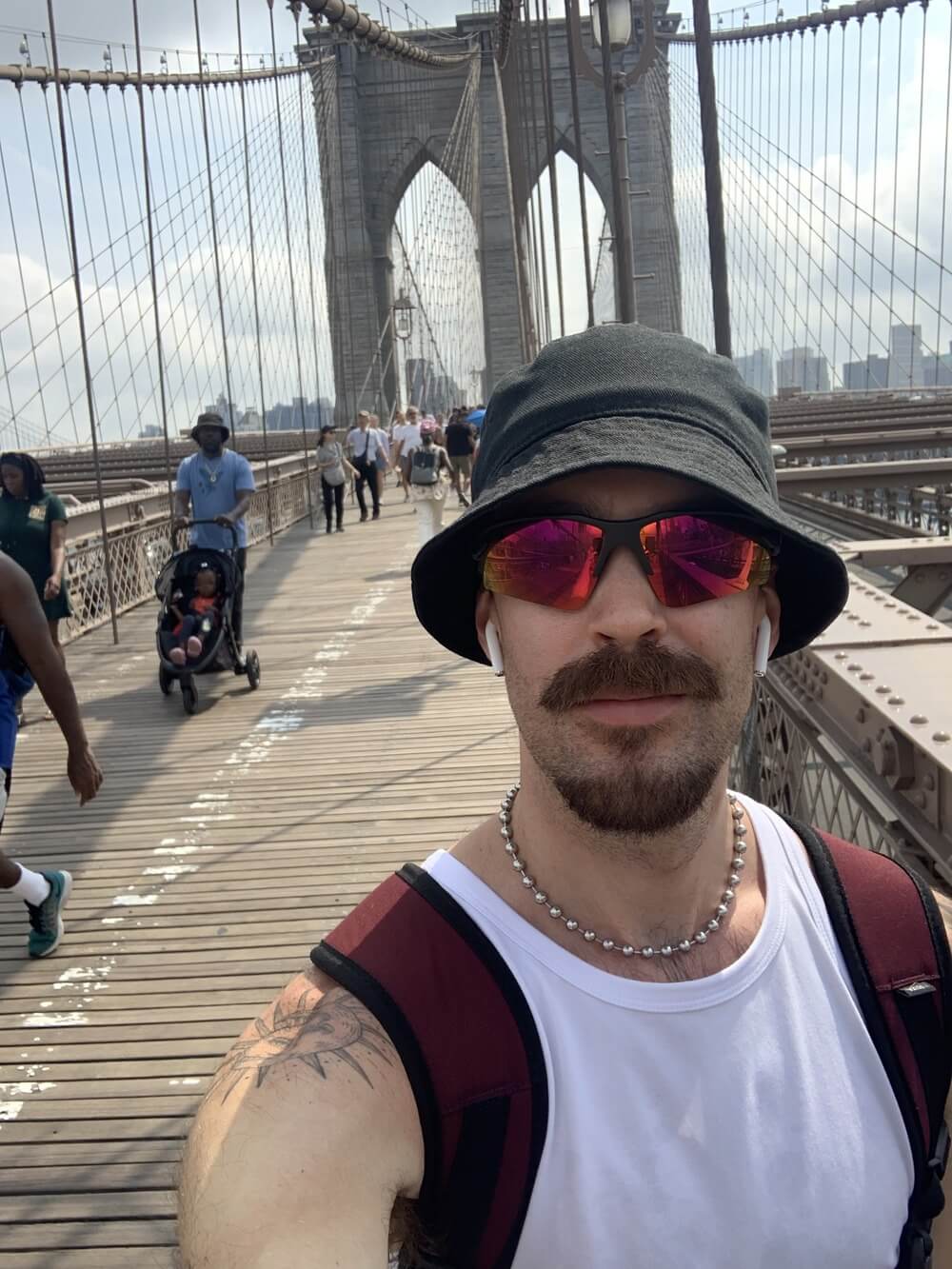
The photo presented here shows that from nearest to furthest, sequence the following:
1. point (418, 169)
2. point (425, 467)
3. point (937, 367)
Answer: point (425, 467), point (937, 367), point (418, 169)

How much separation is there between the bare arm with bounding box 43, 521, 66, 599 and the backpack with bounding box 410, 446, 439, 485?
14.7 ft

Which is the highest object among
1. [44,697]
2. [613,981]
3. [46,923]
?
[613,981]

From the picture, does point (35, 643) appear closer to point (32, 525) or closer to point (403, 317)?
point (32, 525)

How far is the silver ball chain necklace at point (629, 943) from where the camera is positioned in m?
1.02

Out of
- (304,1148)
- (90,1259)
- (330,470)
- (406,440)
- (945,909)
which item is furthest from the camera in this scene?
(406,440)

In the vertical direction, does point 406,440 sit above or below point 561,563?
above

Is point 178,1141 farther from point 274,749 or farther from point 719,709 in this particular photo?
point 274,749

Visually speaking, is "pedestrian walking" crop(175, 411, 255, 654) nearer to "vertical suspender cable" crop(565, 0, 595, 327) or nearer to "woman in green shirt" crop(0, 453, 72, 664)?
"woman in green shirt" crop(0, 453, 72, 664)

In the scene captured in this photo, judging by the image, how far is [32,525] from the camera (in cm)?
493

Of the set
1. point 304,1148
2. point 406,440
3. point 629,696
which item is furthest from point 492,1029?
point 406,440

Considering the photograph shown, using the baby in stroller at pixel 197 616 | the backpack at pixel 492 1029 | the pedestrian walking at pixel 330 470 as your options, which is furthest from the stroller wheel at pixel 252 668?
the pedestrian walking at pixel 330 470

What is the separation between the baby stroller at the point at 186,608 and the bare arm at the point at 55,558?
0.79 m

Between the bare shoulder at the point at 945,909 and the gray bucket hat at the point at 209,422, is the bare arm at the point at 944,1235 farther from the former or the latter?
the gray bucket hat at the point at 209,422

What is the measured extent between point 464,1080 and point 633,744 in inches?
11.4
